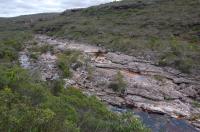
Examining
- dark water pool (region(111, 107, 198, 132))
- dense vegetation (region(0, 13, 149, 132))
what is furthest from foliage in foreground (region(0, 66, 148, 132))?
dark water pool (region(111, 107, 198, 132))

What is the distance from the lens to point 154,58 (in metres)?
35.1

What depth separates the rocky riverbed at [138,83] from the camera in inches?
939

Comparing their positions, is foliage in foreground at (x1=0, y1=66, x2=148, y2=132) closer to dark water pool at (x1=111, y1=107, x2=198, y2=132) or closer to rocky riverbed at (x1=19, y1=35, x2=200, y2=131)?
dark water pool at (x1=111, y1=107, x2=198, y2=132)

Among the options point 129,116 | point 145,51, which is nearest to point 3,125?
point 129,116

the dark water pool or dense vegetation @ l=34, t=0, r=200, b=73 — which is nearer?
the dark water pool

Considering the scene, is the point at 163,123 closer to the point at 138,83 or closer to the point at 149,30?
the point at 138,83

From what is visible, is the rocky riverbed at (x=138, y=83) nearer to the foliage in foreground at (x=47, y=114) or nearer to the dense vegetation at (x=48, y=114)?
the dense vegetation at (x=48, y=114)

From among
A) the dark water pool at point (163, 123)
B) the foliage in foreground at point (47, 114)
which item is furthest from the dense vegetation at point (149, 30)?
the foliage in foreground at point (47, 114)

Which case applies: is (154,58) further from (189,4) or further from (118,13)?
(118,13)

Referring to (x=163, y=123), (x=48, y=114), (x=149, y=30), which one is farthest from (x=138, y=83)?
(x=149, y=30)

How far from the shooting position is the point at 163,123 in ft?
70.6

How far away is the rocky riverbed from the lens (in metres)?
23.8

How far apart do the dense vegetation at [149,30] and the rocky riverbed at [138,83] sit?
260cm

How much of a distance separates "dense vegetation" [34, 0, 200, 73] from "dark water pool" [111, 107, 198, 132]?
9773 mm
